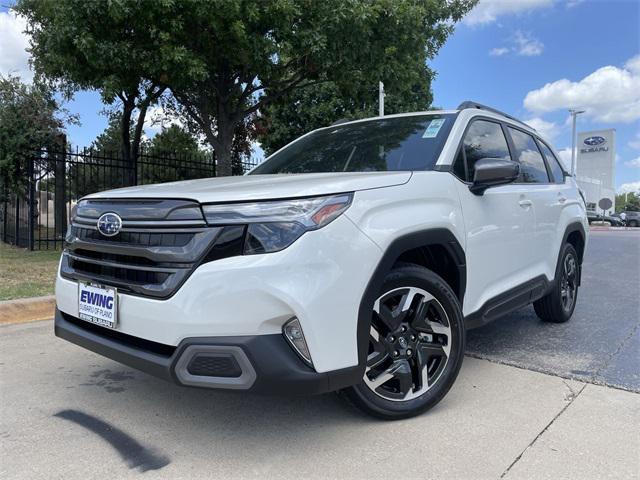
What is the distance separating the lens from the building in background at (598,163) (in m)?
59.2

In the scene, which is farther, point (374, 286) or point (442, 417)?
point (442, 417)

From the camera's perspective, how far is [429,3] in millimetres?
10367

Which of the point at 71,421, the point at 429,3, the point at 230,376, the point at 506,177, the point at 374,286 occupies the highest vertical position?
the point at 429,3

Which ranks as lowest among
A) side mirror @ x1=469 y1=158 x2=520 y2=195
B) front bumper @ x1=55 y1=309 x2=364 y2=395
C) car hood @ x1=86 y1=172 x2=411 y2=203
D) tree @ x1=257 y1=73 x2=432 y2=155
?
front bumper @ x1=55 y1=309 x2=364 y2=395

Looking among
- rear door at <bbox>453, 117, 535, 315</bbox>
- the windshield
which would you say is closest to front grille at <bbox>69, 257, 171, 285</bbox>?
the windshield

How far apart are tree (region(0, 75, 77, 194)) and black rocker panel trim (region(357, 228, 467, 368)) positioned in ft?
Result: 32.3

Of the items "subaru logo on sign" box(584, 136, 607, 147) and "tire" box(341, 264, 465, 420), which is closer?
"tire" box(341, 264, 465, 420)

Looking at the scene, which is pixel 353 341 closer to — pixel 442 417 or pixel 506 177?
pixel 442 417

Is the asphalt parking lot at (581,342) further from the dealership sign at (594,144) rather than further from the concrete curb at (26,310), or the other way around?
the dealership sign at (594,144)

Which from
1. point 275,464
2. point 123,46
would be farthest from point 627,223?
point 275,464

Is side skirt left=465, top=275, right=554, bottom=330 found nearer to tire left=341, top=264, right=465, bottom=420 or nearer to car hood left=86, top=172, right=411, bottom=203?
tire left=341, top=264, right=465, bottom=420

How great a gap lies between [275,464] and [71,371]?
78.3 inches

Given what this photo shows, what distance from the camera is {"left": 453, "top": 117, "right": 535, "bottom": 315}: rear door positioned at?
325 cm

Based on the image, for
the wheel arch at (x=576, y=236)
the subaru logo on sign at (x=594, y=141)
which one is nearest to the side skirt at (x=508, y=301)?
the wheel arch at (x=576, y=236)
